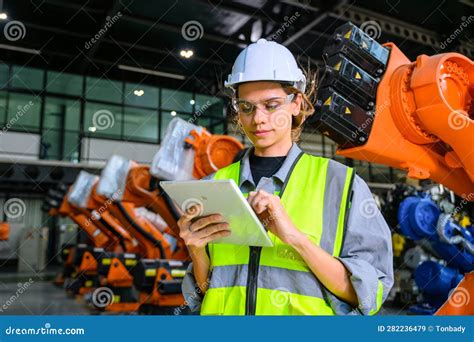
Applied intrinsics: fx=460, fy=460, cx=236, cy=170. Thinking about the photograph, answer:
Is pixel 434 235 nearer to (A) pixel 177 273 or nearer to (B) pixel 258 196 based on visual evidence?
(A) pixel 177 273

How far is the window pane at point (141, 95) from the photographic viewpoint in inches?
592

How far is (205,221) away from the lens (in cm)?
129

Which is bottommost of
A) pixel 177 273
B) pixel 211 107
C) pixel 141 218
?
pixel 177 273

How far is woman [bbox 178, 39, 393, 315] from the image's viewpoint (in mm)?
1311

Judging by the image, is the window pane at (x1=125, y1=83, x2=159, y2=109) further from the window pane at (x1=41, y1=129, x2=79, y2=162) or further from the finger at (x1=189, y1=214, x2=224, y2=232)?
the finger at (x1=189, y1=214, x2=224, y2=232)

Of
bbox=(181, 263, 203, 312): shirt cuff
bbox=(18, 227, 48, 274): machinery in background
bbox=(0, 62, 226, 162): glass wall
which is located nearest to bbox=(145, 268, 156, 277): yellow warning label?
bbox=(181, 263, 203, 312): shirt cuff

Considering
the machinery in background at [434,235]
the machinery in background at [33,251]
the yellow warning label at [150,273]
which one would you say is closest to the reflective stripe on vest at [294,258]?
the machinery in background at [434,235]

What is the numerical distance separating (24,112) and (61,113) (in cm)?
124

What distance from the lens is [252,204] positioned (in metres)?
1.26

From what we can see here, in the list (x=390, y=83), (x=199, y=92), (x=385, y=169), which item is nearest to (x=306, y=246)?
(x=390, y=83)

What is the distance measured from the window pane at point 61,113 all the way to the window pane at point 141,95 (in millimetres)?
1793

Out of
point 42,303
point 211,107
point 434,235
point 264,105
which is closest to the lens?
point 264,105

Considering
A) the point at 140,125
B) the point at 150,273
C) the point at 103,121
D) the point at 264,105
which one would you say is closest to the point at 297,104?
the point at 264,105

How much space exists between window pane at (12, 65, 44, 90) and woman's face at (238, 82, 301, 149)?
571 inches
